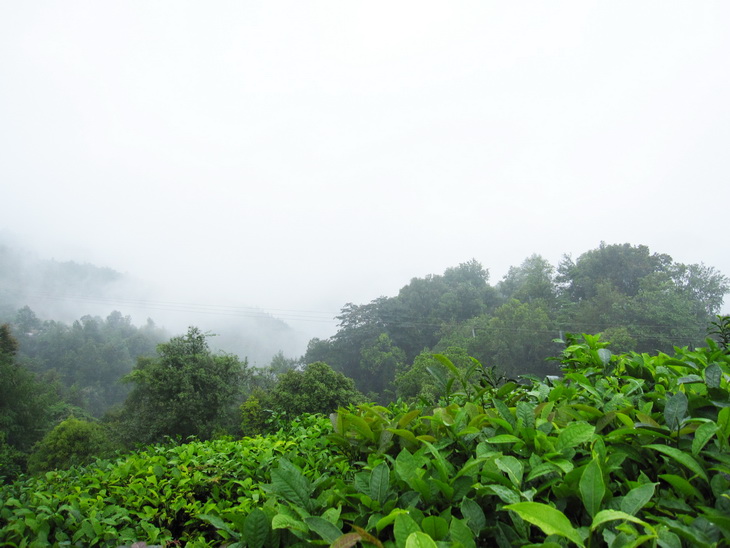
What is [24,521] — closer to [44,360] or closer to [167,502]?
[167,502]

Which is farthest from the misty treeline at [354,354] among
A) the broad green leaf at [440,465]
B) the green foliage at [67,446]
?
the broad green leaf at [440,465]

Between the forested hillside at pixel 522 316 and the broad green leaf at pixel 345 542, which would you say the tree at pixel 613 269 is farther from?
the broad green leaf at pixel 345 542

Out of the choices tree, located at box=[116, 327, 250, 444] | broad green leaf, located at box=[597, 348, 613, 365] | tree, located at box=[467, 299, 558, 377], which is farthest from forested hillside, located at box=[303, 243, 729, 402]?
broad green leaf, located at box=[597, 348, 613, 365]

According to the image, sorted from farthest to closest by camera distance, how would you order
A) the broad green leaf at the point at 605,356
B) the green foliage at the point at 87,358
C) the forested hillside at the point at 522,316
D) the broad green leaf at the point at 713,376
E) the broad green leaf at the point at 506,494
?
the green foliage at the point at 87,358
the forested hillside at the point at 522,316
the broad green leaf at the point at 605,356
the broad green leaf at the point at 713,376
the broad green leaf at the point at 506,494

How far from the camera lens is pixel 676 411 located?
81 cm

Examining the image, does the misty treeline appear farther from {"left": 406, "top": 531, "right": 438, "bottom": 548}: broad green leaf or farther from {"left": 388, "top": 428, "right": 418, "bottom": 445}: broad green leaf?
{"left": 406, "top": 531, "right": 438, "bottom": 548}: broad green leaf

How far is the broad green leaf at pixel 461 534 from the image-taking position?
0.63 m

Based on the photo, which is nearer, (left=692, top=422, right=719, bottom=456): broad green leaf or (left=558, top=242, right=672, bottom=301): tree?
(left=692, top=422, right=719, bottom=456): broad green leaf

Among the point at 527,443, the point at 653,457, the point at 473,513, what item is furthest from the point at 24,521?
the point at 653,457

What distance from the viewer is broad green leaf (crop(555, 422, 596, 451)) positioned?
0.79 meters

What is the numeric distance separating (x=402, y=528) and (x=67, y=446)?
62.2 ft

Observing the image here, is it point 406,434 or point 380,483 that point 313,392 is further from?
point 380,483

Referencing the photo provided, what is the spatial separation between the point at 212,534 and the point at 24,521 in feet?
1.96

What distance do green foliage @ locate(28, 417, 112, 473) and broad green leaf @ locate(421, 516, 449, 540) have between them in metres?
17.5
